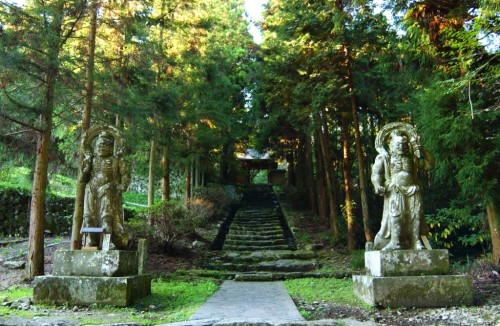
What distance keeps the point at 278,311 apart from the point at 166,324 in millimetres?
1618

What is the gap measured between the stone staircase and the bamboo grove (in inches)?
74.8

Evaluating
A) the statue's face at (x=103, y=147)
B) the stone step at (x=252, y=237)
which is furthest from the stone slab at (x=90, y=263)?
the stone step at (x=252, y=237)

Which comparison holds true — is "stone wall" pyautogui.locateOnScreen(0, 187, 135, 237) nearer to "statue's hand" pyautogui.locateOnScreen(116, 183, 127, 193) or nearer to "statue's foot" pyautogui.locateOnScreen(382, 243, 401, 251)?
"statue's hand" pyautogui.locateOnScreen(116, 183, 127, 193)

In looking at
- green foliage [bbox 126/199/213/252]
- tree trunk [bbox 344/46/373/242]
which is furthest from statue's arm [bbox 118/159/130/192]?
tree trunk [bbox 344/46/373/242]

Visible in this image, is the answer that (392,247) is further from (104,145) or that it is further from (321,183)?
(321,183)

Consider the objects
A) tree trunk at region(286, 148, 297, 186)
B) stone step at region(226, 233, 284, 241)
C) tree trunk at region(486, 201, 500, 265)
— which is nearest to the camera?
tree trunk at region(486, 201, 500, 265)

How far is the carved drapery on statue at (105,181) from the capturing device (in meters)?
6.60

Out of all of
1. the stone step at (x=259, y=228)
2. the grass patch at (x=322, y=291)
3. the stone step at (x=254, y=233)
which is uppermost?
the stone step at (x=259, y=228)

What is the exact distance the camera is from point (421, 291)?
563cm

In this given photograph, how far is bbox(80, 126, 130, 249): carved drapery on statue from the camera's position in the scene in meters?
6.60

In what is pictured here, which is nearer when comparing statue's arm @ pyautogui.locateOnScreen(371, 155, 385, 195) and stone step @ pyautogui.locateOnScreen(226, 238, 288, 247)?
statue's arm @ pyautogui.locateOnScreen(371, 155, 385, 195)

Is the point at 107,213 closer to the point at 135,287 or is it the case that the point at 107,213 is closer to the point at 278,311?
the point at 135,287

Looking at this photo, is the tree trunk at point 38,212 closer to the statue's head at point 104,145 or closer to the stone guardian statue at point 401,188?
the statue's head at point 104,145

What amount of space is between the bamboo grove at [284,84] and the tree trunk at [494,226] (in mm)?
32
